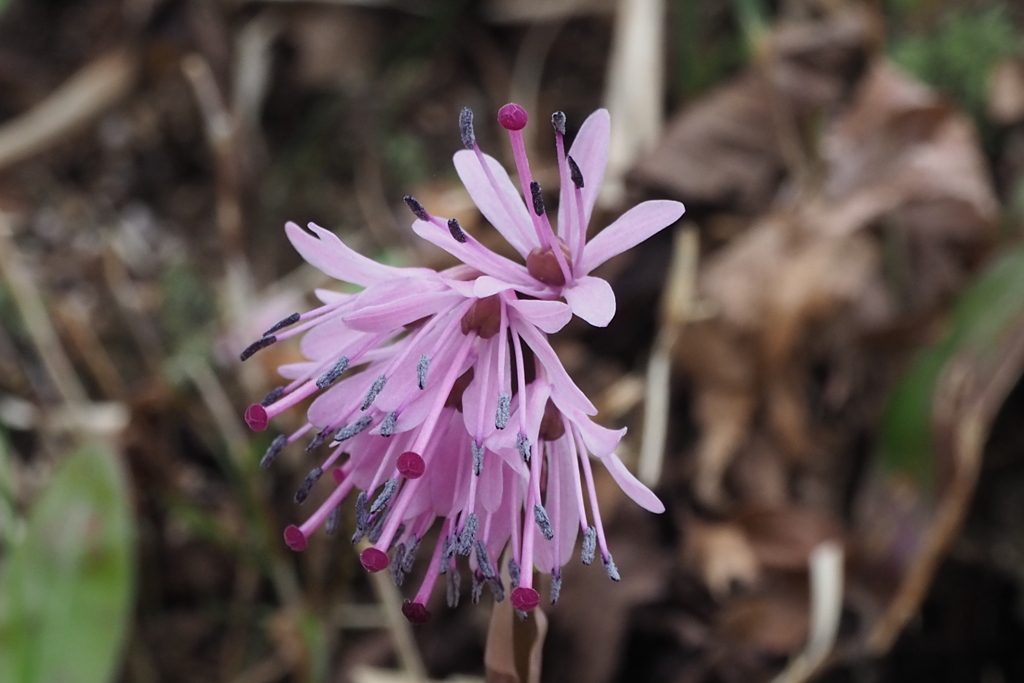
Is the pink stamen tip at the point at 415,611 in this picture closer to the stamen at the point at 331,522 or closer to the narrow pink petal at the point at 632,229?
the stamen at the point at 331,522

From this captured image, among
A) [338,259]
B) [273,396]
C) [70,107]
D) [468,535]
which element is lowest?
[468,535]

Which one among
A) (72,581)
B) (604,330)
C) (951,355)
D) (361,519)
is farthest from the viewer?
(604,330)

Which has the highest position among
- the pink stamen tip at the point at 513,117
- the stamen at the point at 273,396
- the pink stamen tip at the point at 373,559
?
the pink stamen tip at the point at 513,117

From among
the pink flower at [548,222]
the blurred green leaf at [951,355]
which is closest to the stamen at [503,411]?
the pink flower at [548,222]

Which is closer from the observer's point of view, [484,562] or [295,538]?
[484,562]

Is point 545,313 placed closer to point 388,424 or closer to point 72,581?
point 388,424

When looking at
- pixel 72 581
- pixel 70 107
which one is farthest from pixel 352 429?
pixel 70 107

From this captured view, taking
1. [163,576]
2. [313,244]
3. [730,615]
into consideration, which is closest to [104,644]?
[163,576]
